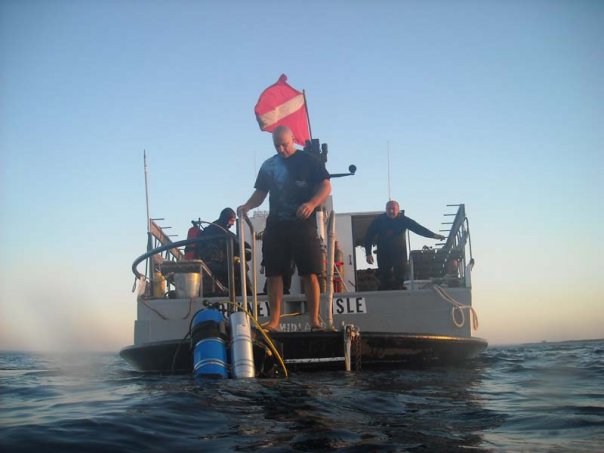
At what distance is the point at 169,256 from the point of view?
7941mm

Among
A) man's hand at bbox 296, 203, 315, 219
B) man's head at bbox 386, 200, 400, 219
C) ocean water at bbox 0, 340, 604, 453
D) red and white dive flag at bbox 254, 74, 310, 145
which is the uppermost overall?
red and white dive flag at bbox 254, 74, 310, 145

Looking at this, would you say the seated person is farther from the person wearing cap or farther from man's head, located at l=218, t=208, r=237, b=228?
the person wearing cap

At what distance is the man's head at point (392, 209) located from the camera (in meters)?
7.81

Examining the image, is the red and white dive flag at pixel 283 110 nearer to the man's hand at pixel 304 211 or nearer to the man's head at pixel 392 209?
the man's head at pixel 392 209

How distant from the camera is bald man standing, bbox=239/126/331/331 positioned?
15.5ft

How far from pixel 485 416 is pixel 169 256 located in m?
5.90

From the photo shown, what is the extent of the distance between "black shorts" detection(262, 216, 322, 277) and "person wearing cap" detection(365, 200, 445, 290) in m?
3.06

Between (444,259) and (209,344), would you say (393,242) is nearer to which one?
(444,259)

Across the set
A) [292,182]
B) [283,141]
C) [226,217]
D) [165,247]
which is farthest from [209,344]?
[226,217]

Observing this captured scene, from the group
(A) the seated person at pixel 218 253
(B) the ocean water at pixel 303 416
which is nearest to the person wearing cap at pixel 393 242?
(A) the seated person at pixel 218 253

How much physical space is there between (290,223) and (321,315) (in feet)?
4.16

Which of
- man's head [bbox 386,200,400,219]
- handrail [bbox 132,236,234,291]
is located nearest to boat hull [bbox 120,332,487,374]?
Result: handrail [bbox 132,236,234,291]

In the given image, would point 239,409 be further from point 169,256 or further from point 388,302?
point 169,256

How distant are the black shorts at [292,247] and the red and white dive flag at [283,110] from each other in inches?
181
